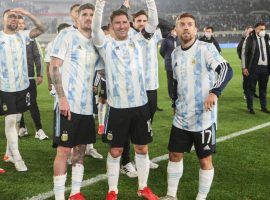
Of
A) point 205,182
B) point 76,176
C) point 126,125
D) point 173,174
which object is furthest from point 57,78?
point 205,182

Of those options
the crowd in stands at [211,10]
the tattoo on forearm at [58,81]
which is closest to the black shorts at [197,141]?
the tattoo on forearm at [58,81]

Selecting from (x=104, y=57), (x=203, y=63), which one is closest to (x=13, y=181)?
(x=104, y=57)

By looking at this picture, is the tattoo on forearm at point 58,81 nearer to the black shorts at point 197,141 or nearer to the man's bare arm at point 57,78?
the man's bare arm at point 57,78

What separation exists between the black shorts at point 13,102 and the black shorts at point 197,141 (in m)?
2.20

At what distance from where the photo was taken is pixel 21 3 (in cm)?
5841

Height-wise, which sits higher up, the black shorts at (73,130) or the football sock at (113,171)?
the black shorts at (73,130)

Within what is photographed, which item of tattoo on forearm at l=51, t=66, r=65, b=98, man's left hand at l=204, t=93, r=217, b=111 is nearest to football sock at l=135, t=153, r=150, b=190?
man's left hand at l=204, t=93, r=217, b=111

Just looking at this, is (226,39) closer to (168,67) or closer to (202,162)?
(168,67)

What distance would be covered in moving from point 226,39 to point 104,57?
46364 mm

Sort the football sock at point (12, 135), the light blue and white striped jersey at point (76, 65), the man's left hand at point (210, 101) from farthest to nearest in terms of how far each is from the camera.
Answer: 1. the football sock at point (12, 135)
2. the light blue and white striped jersey at point (76, 65)
3. the man's left hand at point (210, 101)

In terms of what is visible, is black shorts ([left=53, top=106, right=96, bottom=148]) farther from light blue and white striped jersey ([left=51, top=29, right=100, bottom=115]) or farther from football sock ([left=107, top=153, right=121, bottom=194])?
football sock ([left=107, top=153, right=121, bottom=194])

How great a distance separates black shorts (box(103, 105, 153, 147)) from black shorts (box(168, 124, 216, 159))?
0.32 m

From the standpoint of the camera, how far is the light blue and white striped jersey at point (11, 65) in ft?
17.5

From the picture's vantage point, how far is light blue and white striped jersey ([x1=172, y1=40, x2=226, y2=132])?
4.07 metres
